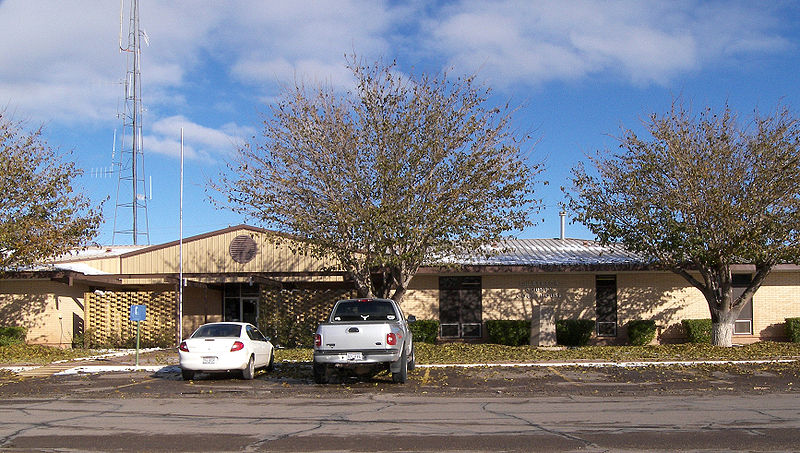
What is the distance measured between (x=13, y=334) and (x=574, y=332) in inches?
798

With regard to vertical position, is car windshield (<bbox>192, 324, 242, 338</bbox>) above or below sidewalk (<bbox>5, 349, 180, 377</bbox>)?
above

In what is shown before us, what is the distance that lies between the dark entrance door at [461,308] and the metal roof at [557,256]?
1058 mm

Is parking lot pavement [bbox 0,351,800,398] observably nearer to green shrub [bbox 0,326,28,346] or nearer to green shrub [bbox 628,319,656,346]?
green shrub [bbox 628,319,656,346]

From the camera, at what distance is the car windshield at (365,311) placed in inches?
647

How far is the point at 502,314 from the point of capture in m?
27.3

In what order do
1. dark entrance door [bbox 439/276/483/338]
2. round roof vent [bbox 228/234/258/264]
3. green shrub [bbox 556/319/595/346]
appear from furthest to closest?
round roof vent [bbox 228/234/258/264]
dark entrance door [bbox 439/276/483/338]
green shrub [bbox 556/319/595/346]

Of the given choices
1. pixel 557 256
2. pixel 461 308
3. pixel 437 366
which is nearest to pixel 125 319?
pixel 461 308

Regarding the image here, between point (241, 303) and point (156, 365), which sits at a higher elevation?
point (241, 303)

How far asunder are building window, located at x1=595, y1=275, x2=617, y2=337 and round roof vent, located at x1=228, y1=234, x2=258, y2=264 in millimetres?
13553

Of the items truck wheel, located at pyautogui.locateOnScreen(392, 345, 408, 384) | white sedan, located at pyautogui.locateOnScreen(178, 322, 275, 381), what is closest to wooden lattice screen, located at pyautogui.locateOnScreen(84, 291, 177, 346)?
white sedan, located at pyautogui.locateOnScreen(178, 322, 275, 381)

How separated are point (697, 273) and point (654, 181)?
6041 millimetres

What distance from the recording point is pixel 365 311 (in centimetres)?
1650

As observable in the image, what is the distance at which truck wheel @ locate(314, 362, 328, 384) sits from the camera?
1566 cm

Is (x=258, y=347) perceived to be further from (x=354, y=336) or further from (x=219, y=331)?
(x=354, y=336)
